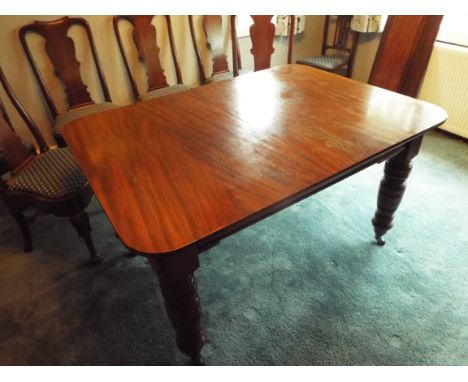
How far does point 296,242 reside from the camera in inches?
68.6

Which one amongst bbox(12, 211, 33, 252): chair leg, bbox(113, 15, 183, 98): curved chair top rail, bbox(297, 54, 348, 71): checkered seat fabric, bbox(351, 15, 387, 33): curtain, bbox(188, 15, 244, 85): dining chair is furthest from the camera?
bbox(297, 54, 348, 71): checkered seat fabric

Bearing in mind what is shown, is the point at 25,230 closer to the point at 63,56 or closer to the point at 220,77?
the point at 63,56

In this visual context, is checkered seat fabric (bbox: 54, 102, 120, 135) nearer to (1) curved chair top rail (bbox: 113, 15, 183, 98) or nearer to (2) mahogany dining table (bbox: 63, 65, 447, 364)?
(1) curved chair top rail (bbox: 113, 15, 183, 98)

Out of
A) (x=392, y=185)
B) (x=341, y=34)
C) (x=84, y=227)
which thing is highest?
(x=341, y=34)

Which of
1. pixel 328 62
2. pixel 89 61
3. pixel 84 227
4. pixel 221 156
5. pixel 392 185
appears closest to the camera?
pixel 221 156

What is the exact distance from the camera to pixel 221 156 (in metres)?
1.09

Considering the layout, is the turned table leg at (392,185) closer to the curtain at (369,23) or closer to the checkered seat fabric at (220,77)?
the checkered seat fabric at (220,77)

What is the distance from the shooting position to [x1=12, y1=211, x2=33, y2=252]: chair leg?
Result: 5.53 feet

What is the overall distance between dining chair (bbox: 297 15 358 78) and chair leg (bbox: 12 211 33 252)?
2502 mm

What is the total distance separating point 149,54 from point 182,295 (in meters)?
1.99

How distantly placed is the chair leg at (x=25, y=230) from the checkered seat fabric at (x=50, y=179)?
0.82 feet

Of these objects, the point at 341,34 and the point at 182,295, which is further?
the point at 341,34

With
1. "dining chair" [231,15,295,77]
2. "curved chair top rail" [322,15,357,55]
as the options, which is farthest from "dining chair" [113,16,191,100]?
"curved chair top rail" [322,15,357,55]

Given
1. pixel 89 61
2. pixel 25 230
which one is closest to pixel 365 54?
pixel 89 61
